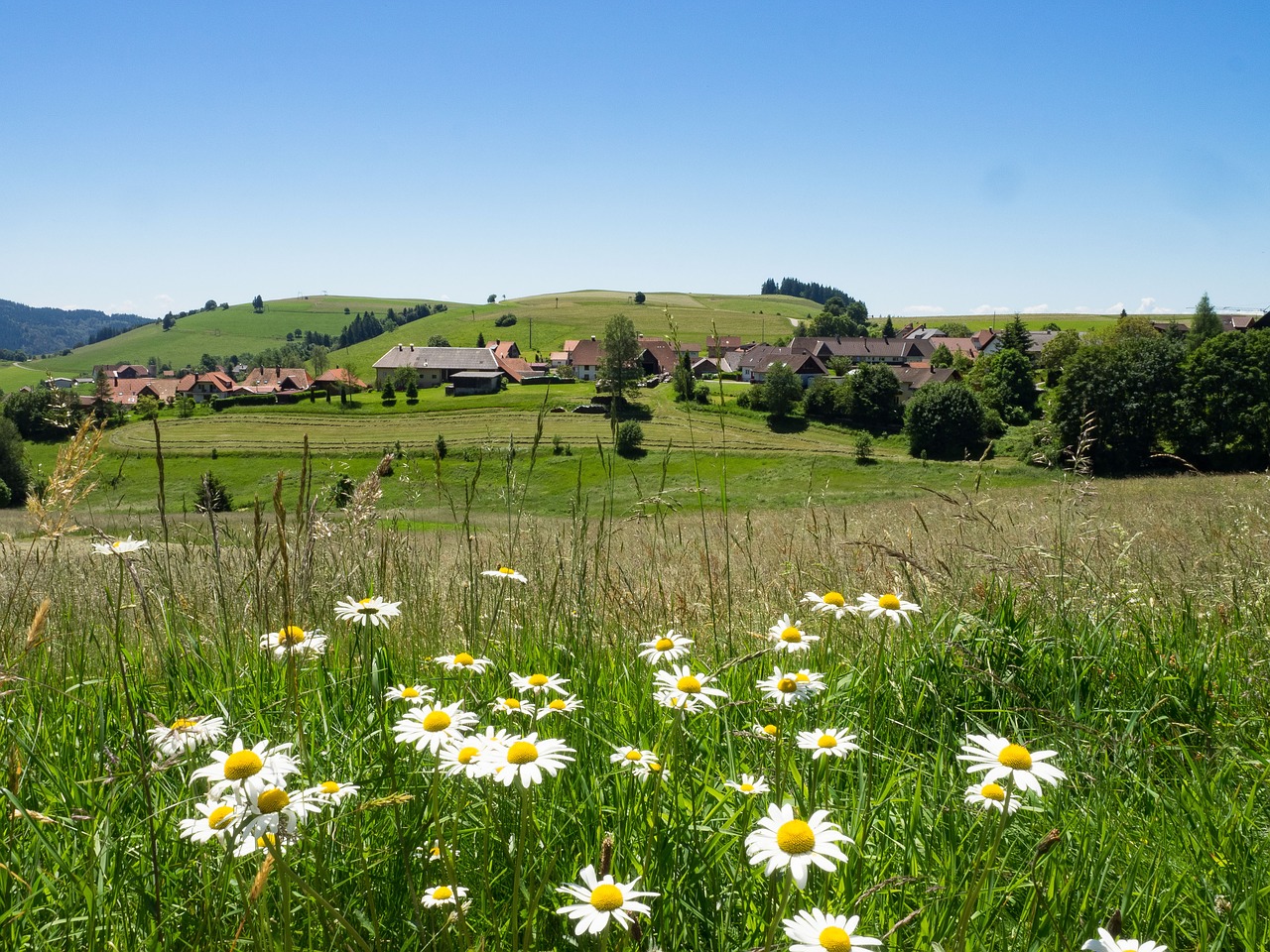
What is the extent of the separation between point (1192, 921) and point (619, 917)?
6.12 feet

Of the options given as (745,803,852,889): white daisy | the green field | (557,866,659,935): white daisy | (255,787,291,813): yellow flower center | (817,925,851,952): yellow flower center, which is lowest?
(557,866,659,935): white daisy

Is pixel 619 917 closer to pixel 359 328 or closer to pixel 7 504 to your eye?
pixel 7 504

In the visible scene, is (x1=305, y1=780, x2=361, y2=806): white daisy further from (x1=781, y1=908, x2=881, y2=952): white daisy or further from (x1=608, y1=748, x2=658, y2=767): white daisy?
(x1=781, y1=908, x2=881, y2=952): white daisy

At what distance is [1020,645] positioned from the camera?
3834 millimetres

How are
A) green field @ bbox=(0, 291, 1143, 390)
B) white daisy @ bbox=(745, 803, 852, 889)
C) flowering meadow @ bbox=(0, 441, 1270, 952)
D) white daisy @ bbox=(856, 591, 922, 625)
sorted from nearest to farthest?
white daisy @ bbox=(745, 803, 852, 889), flowering meadow @ bbox=(0, 441, 1270, 952), white daisy @ bbox=(856, 591, 922, 625), green field @ bbox=(0, 291, 1143, 390)

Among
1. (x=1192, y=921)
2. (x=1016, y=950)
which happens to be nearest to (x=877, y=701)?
(x=1192, y=921)

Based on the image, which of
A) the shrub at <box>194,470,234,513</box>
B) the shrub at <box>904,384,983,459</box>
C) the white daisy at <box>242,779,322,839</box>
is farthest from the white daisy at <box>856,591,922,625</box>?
the shrub at <box>904,384,983,459</box>

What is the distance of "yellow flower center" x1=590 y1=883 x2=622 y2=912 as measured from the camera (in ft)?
4.24

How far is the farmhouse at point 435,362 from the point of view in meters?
110

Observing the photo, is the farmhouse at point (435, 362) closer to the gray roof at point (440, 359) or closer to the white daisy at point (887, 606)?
the gray roof at point (440, 359)

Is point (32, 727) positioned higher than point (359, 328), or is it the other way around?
point (359, 328)

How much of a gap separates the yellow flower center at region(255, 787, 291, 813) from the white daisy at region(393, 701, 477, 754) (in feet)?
0.89

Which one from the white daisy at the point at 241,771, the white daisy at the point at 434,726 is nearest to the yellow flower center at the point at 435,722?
the white daisy at the point at 434,726

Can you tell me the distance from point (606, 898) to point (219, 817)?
30.6 inches
